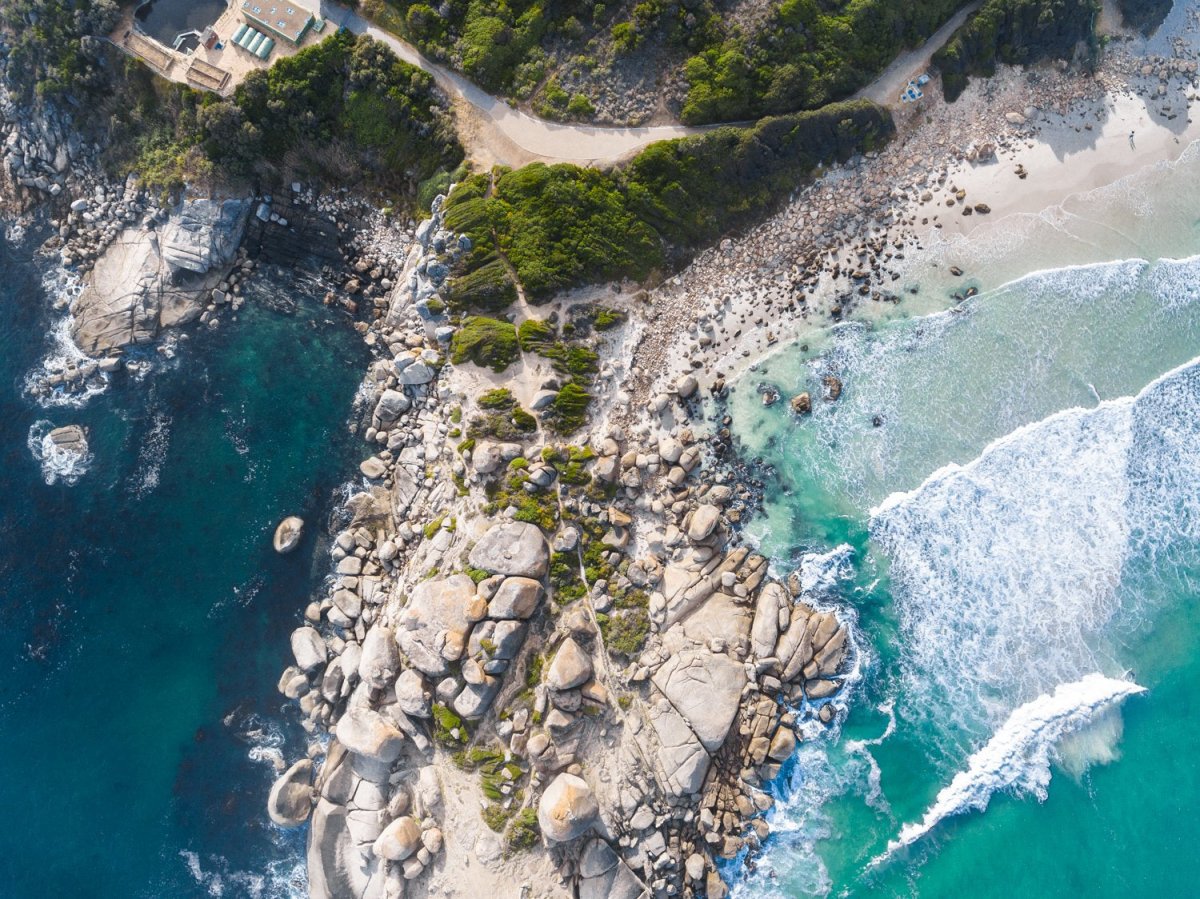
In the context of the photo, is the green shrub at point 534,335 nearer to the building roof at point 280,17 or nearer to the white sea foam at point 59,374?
the building roof at point 280,17

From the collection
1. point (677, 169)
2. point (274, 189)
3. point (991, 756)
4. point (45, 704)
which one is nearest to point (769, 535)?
point (991, 756)

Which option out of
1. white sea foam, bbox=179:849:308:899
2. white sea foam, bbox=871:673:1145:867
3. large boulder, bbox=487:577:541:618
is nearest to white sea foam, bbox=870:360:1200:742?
white sea foam, bbox=871:673:1145:867

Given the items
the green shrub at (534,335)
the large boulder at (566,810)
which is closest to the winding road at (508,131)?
the green shrub at (534,335)

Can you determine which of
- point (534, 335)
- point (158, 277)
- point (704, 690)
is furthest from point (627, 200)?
point (158, 277)

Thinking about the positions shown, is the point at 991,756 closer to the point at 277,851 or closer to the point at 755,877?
the point at 755,877

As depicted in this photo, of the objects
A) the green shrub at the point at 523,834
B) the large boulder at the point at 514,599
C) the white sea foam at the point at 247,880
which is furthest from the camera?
the white sea foam at the point at 247,880

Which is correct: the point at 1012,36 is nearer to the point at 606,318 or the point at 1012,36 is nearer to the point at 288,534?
the point at 606,318
